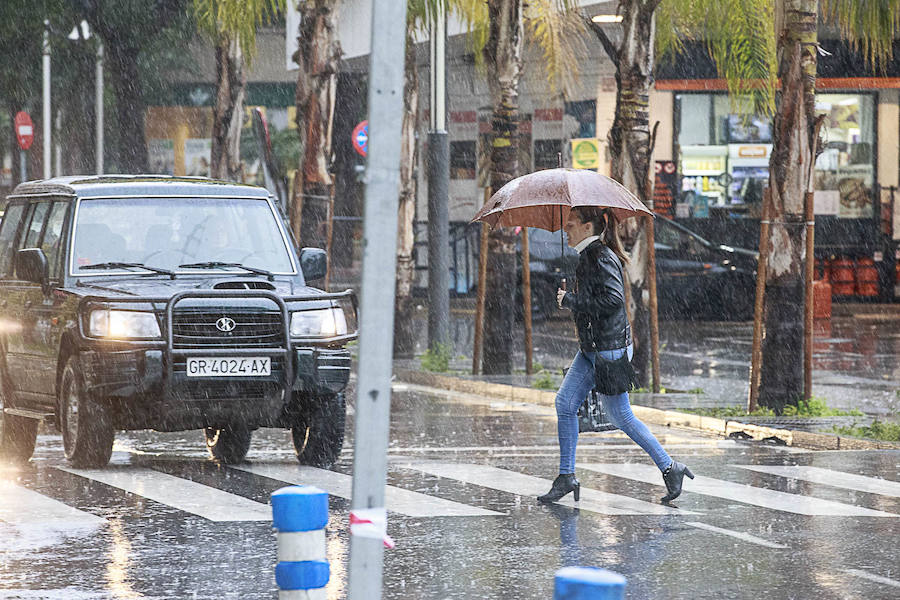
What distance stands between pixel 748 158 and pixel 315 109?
14.5 metres

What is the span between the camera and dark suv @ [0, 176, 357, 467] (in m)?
10.9

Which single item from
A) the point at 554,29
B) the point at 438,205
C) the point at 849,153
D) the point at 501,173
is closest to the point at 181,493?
the point at 501,173

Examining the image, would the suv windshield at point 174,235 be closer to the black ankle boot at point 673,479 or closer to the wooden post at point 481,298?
the black ankle boot at point 673,479

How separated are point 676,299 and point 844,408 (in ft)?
42.2

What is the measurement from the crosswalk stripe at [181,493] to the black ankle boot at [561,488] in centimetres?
167

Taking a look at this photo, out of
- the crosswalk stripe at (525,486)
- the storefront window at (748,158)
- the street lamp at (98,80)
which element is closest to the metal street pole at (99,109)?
the street lamp at (98,80)

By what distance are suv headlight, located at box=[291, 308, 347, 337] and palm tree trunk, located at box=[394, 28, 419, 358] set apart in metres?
8.73

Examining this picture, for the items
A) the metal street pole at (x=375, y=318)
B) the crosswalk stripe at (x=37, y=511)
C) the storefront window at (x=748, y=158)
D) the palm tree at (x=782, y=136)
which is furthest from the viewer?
the storefront window at (x=748, y=158)

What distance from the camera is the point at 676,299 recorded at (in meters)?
28.5

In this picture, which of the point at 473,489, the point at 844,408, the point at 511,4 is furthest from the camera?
the point at 511,4

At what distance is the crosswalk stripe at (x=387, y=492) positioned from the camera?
31.7ft

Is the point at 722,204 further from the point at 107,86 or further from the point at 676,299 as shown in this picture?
the point at 107,86

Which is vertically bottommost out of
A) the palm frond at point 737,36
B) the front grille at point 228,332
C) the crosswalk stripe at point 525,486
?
the crosswalk stripe at point 525,486

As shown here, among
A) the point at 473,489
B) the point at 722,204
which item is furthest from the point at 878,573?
the point at 722,204
